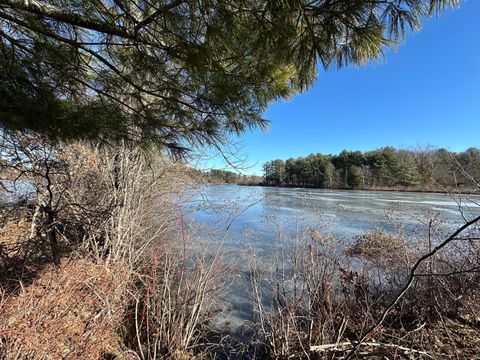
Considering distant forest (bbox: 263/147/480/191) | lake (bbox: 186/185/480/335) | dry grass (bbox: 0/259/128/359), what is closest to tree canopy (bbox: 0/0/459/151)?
dry grass (bbox: 0/259/128/359)

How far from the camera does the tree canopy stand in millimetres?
1366

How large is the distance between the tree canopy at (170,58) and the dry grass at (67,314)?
156 centimetres

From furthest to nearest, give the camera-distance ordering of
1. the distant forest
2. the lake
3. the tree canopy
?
the distant forest → the lake → the tree canopy

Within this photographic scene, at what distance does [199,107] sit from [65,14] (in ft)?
3.03

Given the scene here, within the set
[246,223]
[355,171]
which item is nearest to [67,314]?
[246,223]

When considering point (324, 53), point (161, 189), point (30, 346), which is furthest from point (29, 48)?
point (161, 189)

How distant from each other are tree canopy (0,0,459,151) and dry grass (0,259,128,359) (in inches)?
61.5

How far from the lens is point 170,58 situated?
1671 mm

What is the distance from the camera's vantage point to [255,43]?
59.1 inches

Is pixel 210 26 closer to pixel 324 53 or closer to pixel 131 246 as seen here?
pixel 324 53

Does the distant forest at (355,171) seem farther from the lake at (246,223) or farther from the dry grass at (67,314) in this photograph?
the dry grass at (67,314)

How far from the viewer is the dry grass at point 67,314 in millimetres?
2104

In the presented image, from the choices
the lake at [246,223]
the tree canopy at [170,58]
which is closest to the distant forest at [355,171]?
the lake at [246,223]

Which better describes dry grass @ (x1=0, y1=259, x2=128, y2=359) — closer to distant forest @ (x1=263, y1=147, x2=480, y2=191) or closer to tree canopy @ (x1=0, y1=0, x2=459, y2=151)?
tree canopy @ (x1=0, y1=0, x2=459, y2=151)
